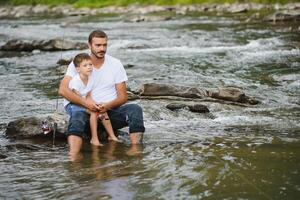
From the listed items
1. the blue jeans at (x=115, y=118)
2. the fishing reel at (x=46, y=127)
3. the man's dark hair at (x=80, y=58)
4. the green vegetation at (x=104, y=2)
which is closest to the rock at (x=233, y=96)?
the blue jeans at (x=115, y=118)

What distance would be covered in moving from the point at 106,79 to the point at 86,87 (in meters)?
0.35

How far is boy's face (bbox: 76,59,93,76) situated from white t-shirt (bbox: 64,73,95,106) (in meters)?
0.16

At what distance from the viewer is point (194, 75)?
16.2 m

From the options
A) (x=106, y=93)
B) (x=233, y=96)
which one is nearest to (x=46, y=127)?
(x=106, y=93)

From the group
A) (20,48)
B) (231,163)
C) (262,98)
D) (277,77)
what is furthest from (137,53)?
(231,163)

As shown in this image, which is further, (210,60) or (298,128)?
(210,60)

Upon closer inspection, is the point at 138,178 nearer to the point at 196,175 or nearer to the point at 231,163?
the point at 196,175

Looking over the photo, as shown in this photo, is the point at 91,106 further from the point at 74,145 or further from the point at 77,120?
the point at 74,145

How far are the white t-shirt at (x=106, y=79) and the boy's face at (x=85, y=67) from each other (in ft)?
0.89

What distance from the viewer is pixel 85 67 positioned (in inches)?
324

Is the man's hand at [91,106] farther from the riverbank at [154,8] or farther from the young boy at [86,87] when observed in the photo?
the riverbank at [154,8]

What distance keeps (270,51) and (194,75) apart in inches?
269

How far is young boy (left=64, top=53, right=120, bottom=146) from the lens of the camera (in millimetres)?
8242

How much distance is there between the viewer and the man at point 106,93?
833 cm
